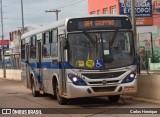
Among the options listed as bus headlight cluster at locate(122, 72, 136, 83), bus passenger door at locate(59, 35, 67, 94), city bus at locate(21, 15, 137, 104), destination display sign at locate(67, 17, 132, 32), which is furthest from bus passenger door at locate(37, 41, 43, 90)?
bus headlight cluster at locate(122, 72, 136, 83)

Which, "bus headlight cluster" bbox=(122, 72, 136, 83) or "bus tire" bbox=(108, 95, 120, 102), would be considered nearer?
"bus headlight cluster" bbox=(122, 72, 136, 83)

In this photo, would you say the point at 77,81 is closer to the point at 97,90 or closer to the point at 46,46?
the point at 97,90

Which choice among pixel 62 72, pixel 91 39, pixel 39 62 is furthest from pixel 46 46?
pixel 91 39

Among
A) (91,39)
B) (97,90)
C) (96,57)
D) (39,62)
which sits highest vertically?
(91,39)

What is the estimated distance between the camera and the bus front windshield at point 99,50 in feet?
52.7

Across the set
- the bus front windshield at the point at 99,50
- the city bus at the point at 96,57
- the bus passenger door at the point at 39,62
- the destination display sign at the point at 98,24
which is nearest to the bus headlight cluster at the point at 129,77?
the city bus at the point at 96,57

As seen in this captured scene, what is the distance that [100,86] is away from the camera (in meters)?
16.0

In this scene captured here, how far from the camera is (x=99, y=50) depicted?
53.1 feet

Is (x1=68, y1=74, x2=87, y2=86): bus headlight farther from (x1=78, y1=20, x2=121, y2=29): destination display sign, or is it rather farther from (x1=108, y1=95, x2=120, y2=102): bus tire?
(x1=108, y1=95, x2=120, y2=102): bus tire

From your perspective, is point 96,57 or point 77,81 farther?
point 96,57

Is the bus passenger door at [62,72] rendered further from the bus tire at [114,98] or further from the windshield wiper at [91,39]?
the bus tire at [114,98]

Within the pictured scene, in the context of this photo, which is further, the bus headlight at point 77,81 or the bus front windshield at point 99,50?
the bus front windshield at point 99,50

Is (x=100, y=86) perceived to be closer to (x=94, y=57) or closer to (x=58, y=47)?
(x=94, y=57)

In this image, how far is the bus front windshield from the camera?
52.7 ft
